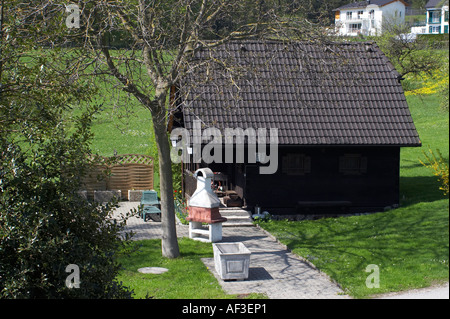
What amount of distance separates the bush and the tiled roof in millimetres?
10843

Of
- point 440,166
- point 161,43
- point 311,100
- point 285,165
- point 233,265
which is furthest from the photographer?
point 311,100

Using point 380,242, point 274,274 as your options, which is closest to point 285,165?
point 380,242

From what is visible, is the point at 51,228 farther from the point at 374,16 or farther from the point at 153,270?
the point at 374,16

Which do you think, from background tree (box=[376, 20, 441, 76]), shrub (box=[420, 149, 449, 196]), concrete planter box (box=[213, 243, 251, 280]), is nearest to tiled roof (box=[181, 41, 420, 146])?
shrub (box=[420, 149, 449, 196])

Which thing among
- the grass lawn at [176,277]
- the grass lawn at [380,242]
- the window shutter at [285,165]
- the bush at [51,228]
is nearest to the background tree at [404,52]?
the grass lawn at [380,242]

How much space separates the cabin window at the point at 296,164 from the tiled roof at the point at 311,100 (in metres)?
0.73

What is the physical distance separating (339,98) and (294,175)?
3.21 m

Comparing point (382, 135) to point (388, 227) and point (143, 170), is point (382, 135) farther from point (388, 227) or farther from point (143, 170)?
point (143, 170)

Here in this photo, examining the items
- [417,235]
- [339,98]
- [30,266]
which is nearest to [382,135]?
[339,98]

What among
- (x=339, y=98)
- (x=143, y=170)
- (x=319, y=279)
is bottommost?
(x=319, y=279)

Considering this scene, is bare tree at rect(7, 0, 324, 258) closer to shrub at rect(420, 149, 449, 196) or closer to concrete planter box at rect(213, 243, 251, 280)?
concrete planter box at rect(213, 243, 251, 280)

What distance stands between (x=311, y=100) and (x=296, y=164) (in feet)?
7.66

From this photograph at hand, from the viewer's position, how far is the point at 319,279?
1148cm

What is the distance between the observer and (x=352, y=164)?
17.9 metres
